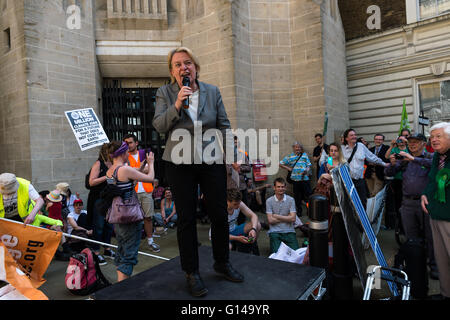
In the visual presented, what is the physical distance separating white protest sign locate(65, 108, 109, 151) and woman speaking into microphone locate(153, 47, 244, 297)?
321 cm

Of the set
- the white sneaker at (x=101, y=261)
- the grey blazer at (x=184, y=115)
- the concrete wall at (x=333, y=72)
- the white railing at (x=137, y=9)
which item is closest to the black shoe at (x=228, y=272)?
the grey blazer at (x=184, y=115)

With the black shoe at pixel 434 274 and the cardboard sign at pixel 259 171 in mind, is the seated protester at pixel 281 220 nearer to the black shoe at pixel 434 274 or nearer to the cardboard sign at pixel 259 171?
the black shoe at pixel 434 274

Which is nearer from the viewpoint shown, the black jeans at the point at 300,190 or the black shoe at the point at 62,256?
the black shoe at the point at 62,256

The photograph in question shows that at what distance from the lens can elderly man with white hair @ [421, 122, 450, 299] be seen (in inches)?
109

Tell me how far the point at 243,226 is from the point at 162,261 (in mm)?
1326

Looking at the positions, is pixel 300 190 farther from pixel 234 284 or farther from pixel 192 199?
pixel 192 199

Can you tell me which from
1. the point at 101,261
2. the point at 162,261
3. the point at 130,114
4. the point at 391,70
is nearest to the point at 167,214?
the point at 162,261

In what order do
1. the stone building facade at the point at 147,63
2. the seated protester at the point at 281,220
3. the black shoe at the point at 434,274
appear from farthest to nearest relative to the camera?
the stone building facade at the point at 147,63
the seated protester at the point at 281,220
the black shoe at the point at 434,274

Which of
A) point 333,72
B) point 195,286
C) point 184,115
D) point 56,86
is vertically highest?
point 333,72

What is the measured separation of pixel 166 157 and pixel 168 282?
967 mm

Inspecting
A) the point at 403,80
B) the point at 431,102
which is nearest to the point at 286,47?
the point at 403,80

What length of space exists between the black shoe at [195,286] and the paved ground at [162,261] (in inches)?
76.6

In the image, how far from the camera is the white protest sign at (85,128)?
4.69 meters

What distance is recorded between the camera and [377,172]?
614 cm
